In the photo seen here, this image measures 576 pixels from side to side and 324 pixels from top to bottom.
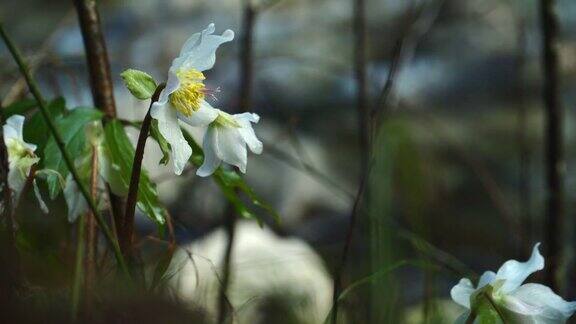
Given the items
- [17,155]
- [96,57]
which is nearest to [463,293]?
[17,155]

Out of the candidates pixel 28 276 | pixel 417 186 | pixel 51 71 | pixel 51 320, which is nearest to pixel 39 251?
pixel 28 276

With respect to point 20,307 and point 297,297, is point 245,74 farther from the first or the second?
point 20,307

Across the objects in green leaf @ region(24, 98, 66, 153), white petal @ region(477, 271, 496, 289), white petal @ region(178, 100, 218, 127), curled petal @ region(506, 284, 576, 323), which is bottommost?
curled petal @ region(506, 284, 576, 323)

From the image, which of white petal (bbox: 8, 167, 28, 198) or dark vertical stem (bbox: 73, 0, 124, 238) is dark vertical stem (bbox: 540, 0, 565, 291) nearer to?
dark vertical stem (bbox: 73, 0, 124, 238)

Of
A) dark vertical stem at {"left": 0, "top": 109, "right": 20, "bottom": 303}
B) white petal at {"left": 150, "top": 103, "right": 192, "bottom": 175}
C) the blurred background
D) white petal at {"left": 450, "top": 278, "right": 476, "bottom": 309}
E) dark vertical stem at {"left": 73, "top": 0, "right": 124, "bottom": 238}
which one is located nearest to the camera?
dark vertical stem at {"left": 0, "top": 109, "right": 20, "bottom": 303}

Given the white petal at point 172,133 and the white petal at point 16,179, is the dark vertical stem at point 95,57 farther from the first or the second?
the white petal at point 172,133

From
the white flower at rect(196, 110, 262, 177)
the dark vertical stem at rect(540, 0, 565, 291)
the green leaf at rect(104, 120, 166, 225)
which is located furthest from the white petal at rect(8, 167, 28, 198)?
the dark vertical stem at rect(540, 0, 565, 291)
